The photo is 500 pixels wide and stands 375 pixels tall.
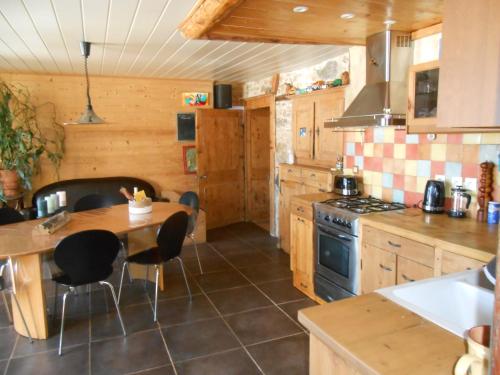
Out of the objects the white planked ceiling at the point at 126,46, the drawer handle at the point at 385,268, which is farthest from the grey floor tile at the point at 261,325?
the white planked ceiling at the point at 126,46

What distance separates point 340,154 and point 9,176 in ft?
13.6

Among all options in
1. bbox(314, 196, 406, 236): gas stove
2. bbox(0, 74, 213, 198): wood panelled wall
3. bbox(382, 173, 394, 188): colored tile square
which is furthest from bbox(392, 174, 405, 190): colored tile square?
bbox(0, 74, 213, 198): wood panelled wall

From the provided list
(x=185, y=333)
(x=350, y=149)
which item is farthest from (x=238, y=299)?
(x=350, y=149)

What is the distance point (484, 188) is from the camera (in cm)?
255

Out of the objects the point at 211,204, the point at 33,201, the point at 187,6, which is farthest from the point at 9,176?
the point at 187,6

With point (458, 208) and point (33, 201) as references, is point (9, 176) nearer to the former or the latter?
point (33, 201)

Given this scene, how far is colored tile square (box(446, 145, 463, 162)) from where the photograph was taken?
2.75 meters

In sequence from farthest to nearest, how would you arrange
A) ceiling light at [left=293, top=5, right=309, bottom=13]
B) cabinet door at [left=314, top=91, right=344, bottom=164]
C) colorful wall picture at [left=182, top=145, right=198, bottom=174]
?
colorful wall picture at [left=182, top=145, right=198, bottom=174] < cabinet door at [left=314, top=91, right=344, bottom=164] < ceiling light at [left=293, top=5, right=309, bottom=13]

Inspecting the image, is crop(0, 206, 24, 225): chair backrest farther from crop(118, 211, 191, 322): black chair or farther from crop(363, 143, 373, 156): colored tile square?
crop(363, 143, 373, 156): colored tile square

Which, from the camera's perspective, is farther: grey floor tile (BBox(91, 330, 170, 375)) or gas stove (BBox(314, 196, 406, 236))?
gas stove (BBox(314, 196, 406, 236))

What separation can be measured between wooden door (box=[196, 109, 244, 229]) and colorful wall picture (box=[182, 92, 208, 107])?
0.32 meters

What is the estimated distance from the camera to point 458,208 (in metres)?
2.71

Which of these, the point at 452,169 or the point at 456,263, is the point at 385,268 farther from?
the point at 452,169

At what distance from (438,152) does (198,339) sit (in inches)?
93.0
